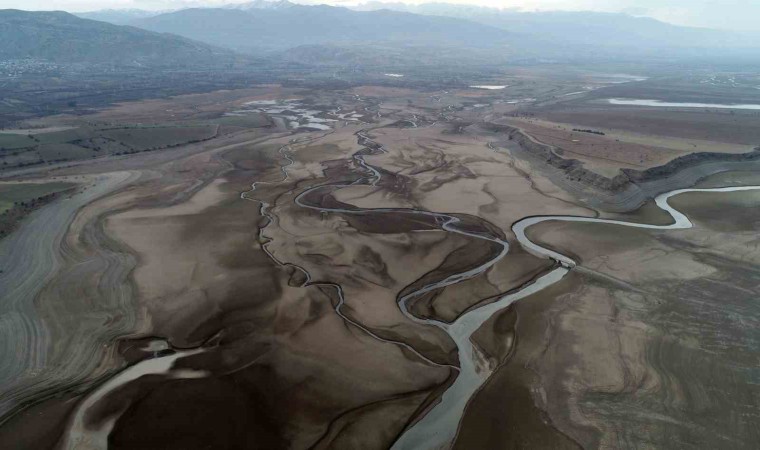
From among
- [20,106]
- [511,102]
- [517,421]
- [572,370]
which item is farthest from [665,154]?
[20,106]

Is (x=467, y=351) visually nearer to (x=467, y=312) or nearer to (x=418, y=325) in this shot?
(x=418, y=325)

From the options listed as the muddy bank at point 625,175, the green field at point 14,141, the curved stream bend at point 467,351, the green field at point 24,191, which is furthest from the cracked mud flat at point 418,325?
the green field at point 14,141

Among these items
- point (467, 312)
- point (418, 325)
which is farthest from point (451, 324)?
point (418, 325)

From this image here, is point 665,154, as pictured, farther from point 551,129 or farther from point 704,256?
point 704,256

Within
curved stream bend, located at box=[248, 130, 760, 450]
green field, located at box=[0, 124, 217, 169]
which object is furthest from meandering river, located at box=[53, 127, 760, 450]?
green field, located at box=[0, 124, 217, 169]

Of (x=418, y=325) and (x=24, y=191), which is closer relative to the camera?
(x=418, y=325)

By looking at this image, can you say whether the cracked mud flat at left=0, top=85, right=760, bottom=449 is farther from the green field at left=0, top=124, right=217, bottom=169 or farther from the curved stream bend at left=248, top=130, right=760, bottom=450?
the green field at left=0, top=124, right=217, bottom=169
